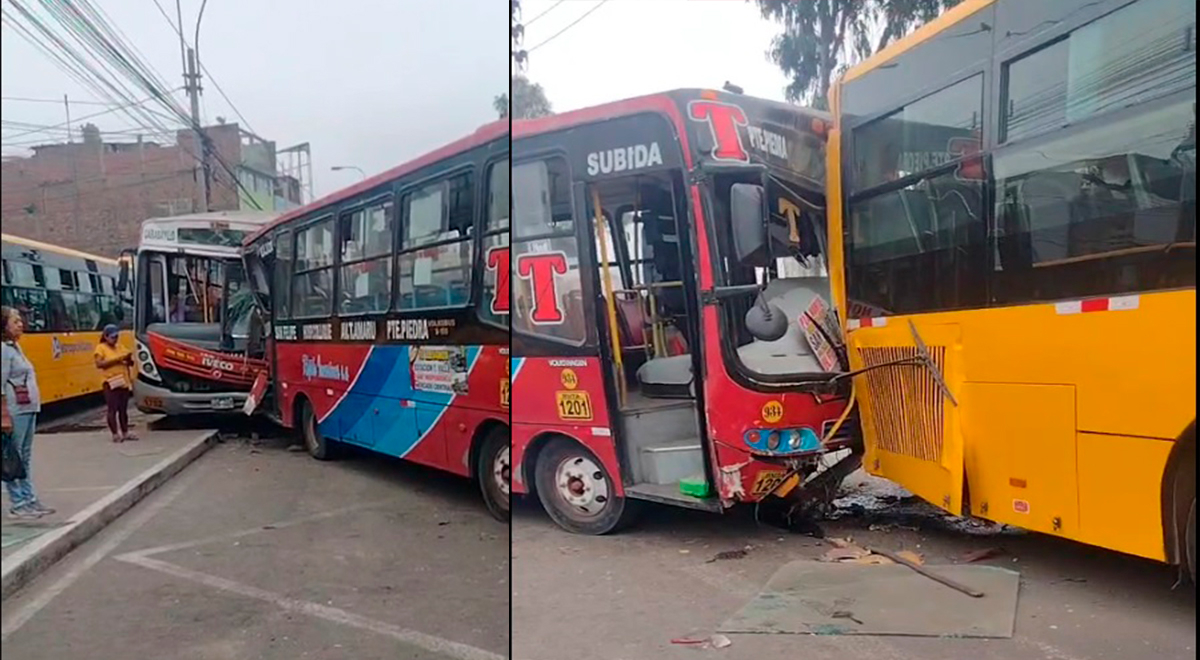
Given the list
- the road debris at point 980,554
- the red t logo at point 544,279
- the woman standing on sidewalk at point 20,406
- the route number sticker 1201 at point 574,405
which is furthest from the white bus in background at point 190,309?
the road debris at point 980,554

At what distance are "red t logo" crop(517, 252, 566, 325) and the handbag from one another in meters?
1.10

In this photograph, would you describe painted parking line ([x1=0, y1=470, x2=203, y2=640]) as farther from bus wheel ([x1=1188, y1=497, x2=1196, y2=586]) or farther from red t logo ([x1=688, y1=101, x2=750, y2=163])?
bus wheel ([x1=1188, y1=497, x2=1196, y2=586])

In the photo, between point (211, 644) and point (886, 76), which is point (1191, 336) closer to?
point (886, 76)

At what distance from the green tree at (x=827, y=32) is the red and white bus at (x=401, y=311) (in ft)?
3.93

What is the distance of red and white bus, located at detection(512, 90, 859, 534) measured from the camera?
6.80ft

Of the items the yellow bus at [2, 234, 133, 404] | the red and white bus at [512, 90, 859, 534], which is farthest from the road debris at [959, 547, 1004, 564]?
the yellow bus at [2, 234, 133, 404]

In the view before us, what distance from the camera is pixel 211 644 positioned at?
1.17m

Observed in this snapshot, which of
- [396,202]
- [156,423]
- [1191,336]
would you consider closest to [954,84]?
[1191,336]

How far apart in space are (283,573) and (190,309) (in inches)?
15.7

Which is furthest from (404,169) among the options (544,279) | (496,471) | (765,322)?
(765,322)

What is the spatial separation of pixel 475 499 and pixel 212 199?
590 millimetres

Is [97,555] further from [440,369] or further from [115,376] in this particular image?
[440,369]

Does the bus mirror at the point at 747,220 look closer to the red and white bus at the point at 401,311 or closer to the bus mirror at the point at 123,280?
the red and white bus at the point at 401,311

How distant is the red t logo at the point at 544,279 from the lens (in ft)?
6.50
